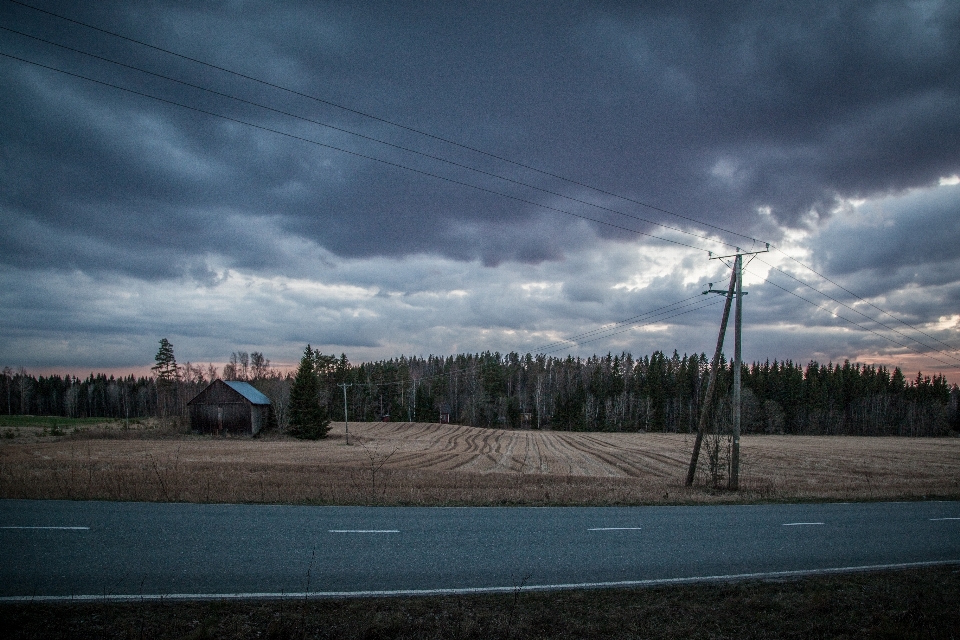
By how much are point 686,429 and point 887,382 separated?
6722 centimetres

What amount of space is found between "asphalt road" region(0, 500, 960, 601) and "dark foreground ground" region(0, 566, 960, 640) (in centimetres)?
69

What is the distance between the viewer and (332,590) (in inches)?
288

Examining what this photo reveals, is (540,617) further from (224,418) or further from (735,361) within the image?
(224,418)

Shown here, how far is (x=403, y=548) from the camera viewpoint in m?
9.55

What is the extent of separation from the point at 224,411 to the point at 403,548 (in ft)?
213

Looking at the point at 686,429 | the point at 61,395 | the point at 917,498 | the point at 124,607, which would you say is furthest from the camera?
the point at 61,395

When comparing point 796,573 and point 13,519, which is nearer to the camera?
point 796,573

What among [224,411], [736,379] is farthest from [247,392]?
[736,379]

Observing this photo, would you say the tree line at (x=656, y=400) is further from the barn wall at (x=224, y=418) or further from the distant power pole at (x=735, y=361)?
the distant power pole at (x=735, y=361)

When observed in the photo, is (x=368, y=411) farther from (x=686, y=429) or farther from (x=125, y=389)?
(x=686, y=429)

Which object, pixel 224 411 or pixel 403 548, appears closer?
pixel 403 548

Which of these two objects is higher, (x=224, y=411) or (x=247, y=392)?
(x=247, y=392)

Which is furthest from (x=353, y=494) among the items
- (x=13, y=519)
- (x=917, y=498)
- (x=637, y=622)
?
(x=917, y=498)

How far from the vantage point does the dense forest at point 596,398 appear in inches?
4530
